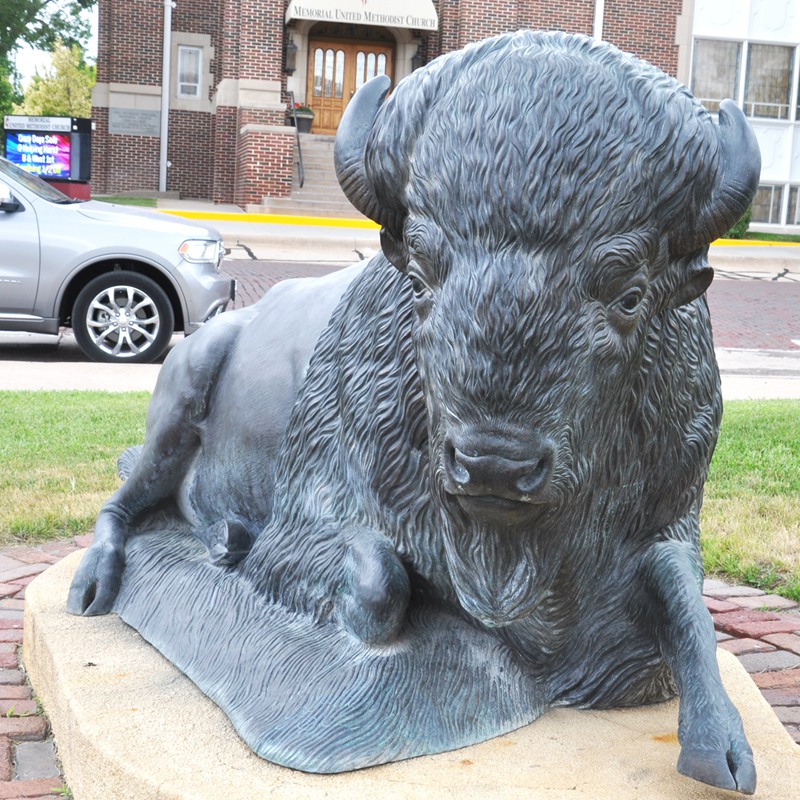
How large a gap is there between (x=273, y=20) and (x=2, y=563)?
25320mm

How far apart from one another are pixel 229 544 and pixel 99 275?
816 cm

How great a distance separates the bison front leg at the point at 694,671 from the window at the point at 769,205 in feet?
104

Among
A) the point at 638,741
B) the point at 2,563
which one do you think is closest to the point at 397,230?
the point at 638,741

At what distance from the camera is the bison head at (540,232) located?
69.9 inches

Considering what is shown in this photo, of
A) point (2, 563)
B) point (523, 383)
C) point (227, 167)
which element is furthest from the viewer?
point (227, 167)

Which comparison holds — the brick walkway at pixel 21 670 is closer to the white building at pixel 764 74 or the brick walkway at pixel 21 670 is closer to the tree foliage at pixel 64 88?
the white building at pixel 764 74

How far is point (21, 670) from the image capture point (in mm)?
3717

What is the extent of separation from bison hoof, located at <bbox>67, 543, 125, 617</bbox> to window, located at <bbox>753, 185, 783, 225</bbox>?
31.2 m

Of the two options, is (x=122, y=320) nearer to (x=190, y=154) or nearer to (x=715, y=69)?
(x=190, y=154)

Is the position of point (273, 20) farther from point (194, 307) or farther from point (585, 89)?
point (585, 89)

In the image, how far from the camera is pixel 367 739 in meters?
2.38

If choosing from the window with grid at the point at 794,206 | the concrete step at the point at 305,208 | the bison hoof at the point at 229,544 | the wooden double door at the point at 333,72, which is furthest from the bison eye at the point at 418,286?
the window with grid at the point at 794,206

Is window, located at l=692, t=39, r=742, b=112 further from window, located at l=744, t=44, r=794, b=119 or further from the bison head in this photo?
the bison head

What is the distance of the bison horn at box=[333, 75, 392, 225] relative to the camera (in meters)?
2.09
